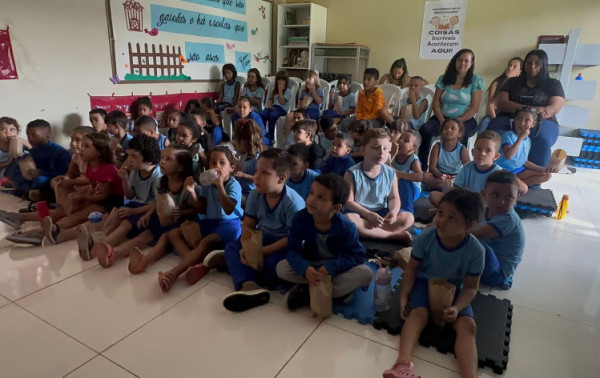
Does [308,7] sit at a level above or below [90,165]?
above

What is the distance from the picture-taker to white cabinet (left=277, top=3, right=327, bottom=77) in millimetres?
6070

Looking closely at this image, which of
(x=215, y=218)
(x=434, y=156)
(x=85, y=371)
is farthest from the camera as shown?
(x=434, y=156)

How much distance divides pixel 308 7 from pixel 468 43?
256cm

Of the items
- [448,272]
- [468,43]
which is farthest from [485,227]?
[468,43]

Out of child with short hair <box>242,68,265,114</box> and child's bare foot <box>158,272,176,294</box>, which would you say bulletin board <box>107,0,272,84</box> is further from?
child's bare foot <box>158,272,176,294</box>

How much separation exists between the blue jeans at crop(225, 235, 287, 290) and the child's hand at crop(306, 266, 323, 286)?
0.85ft

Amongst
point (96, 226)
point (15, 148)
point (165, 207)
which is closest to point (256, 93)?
point (15, 148)

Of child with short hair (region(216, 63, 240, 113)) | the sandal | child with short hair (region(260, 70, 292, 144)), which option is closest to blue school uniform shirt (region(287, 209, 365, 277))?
the sandal

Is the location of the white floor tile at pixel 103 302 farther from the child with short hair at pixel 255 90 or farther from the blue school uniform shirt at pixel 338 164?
the child with short hair at pixel 255 90

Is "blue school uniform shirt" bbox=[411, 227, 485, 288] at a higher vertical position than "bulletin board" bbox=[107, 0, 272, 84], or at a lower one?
lower

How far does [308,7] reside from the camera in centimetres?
613

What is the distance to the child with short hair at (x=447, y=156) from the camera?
2963mm

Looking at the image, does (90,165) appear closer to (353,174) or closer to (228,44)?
(353,174)

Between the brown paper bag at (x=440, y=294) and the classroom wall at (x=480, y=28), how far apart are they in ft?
15.7
